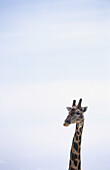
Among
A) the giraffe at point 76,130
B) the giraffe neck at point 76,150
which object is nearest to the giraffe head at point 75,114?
the giraffe at point 76,130

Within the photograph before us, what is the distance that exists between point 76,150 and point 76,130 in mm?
563

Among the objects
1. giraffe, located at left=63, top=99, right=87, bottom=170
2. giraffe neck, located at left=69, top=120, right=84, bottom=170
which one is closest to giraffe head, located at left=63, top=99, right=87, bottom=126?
giraffe, located at left=63, top=99, right=87, bottom=170

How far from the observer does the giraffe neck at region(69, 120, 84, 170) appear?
586 inches

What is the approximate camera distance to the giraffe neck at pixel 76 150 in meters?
14.9

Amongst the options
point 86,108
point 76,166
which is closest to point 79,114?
point 86,108

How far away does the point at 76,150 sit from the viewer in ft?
49.3

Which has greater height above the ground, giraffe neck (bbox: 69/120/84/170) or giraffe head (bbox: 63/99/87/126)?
giraffe head (bbox: 63/99/87/126)

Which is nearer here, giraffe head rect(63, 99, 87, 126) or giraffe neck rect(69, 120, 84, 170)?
giraffe head rect(63, 99, 87, 126)

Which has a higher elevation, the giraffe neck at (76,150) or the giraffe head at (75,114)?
the giraffe head at (75,114)

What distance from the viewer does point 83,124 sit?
15227 millimetres

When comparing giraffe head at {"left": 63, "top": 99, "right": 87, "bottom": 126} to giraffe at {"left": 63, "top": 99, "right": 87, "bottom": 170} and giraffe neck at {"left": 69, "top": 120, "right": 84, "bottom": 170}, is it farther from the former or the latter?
giraffe neck at {"left": 69, "top": 120, "right": 84, "bottom": 170}

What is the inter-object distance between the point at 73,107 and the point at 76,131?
70cm

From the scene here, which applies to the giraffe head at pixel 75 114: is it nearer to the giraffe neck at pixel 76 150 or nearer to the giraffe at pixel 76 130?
the giraffe at pixel 76 130

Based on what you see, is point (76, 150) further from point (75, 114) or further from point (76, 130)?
point (75, 114)
